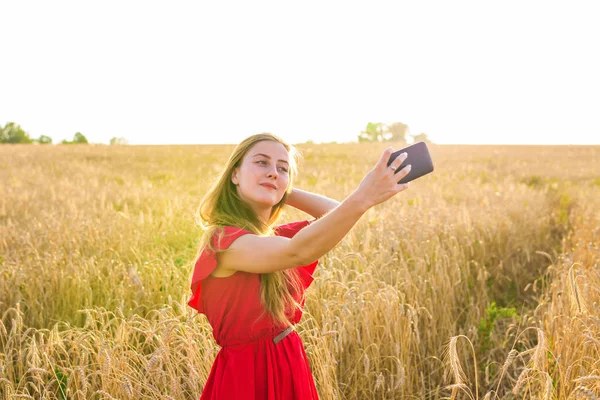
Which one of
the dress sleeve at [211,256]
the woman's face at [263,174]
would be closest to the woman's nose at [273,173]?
the woman's face at [263,174]

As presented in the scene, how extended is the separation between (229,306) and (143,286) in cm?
229

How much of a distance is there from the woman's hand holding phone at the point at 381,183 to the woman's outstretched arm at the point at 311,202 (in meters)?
0.85

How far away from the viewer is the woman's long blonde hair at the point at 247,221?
1.72 metres

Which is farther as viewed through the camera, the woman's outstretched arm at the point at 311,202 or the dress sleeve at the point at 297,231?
the woman's outstretched arm at the point at 311,202

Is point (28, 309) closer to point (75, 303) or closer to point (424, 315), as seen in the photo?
point (75, 303)

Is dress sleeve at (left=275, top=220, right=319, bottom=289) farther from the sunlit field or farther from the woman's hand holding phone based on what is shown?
the woman's hand holding phone

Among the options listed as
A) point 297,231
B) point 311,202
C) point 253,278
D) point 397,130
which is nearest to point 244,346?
point 253,278

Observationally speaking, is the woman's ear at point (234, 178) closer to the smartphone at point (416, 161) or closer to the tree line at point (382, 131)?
the smartphone at point (416, 161)

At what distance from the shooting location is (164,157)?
71.2ft

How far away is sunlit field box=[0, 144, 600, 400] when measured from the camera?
2.48m

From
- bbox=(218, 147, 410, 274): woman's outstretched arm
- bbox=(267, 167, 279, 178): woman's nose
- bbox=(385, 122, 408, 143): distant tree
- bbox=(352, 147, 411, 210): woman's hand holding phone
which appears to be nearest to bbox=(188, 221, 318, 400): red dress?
bbox=(218, 147, 410, 274): woman's outstretched arm

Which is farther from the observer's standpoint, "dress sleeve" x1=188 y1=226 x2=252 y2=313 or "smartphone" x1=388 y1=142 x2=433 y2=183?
"dress sleeve" x1=188 y1=226 x2=252 y2=313

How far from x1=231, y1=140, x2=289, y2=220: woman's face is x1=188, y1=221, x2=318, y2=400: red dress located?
8.5 inches

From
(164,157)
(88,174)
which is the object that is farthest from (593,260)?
(164,157)
